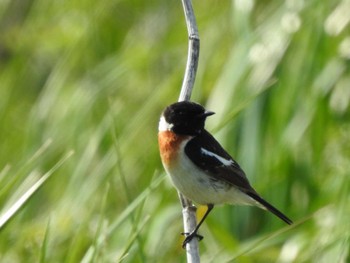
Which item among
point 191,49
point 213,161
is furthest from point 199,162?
point 191,49

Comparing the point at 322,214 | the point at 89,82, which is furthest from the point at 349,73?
the point at 89,82

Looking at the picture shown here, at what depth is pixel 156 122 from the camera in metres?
6.20

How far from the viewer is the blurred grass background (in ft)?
15.2

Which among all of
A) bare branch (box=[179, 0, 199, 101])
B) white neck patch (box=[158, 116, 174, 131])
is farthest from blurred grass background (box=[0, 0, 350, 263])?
bare branch (box=[179, 0, 199, 101])

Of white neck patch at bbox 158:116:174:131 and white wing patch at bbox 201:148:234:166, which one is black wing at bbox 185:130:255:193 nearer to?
white wing patch at bbox 201:148:234:166

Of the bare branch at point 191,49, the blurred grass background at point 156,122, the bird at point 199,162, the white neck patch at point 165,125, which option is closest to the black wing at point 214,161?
the bird at point 199,162

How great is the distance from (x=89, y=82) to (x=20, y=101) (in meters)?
0.83

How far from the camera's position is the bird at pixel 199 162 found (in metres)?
3.95

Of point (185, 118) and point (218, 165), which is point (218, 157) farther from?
point (185, 118)

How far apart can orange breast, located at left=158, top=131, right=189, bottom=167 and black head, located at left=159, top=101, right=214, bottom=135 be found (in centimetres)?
3

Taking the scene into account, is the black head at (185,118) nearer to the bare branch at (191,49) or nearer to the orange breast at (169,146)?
the orange breast at (169,146)

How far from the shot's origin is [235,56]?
5.26 meters

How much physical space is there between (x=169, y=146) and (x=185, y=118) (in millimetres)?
138

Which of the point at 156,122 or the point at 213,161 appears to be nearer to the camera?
the point at 213,161
